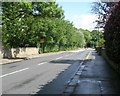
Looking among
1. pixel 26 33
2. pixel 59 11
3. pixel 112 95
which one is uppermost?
pixel 59 11

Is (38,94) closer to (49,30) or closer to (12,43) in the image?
(12,43)

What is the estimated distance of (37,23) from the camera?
46.7m

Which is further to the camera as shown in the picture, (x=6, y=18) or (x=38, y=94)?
(x=6, y=18)

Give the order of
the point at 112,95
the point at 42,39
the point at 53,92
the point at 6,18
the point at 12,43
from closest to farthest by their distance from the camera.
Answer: the point at 112,95 → the point at 53,92 → the point at 6,18 → the point at 12,43 → the point at 42,39

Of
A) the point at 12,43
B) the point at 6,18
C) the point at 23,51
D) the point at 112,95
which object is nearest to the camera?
the point at 112,95

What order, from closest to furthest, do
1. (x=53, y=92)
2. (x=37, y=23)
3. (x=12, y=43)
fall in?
(x=53, y=92), (x=37, y=23), (x=12, y=43)

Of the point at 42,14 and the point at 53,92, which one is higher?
the point at 42,14

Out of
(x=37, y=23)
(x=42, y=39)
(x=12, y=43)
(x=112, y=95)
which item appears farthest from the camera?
(x=42, y=39)

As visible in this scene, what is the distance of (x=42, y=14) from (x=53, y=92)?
3568cm

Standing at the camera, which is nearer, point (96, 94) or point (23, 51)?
point (96, 94)

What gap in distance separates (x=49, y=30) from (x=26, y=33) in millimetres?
20904

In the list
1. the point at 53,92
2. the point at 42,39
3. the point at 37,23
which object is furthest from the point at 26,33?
the point at 53,92

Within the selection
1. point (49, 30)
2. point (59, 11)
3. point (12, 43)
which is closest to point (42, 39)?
point (49, 30)

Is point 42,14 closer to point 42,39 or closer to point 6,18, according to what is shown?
point 6,18
